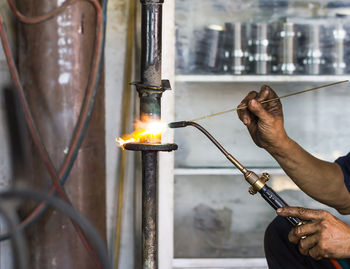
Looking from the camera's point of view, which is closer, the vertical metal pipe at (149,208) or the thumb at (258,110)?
the vertical metal pipe at (149,208)

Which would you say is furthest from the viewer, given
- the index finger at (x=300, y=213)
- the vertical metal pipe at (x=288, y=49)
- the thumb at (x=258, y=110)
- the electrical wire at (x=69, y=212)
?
the vertical metal pipe at (x=288, y=49)

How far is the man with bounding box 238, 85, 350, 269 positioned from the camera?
3.49 ft

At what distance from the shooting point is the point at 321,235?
105 cm

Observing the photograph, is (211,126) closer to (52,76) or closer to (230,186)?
(230,186)

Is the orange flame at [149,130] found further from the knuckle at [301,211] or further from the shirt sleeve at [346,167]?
the shirt sleeve at [346,167]

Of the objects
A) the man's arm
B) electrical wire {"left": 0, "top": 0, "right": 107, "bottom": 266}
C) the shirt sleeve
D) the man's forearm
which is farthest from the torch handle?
electrical wire {"left": 0, "top": 0, "right": 107, "bottom": 266}

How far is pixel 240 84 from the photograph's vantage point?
6.68ft

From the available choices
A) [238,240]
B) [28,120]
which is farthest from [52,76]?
[238,240]

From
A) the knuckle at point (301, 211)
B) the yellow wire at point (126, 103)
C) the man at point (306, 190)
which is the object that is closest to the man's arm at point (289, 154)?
the man at point (306, 190)

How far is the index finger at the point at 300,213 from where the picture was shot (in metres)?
0.99

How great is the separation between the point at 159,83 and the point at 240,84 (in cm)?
119

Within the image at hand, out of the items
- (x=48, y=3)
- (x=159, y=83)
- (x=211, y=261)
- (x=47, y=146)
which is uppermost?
(x=48, y=3)

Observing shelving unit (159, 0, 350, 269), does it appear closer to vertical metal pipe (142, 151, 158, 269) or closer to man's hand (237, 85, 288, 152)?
man's hand (237, 85, 288, 152)

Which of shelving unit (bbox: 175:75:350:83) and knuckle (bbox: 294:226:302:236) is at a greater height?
shelving unit (bbox: 175:75:350:83)
